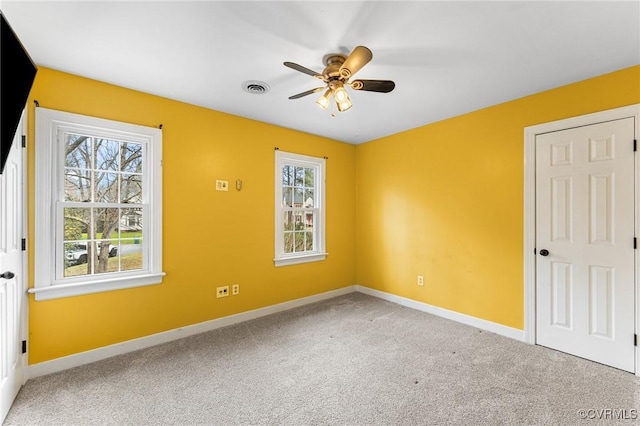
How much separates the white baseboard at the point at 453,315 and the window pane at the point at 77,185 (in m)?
3.77

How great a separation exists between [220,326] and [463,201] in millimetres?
3199

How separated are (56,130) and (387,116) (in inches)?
127

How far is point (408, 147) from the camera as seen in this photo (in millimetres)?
3877

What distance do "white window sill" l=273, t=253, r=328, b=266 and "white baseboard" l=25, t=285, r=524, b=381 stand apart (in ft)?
1.74

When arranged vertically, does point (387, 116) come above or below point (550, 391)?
above

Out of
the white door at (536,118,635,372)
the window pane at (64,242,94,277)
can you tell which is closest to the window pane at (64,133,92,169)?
the window pane at (64,242,94,277)

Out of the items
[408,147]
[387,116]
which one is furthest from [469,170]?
[387,116]

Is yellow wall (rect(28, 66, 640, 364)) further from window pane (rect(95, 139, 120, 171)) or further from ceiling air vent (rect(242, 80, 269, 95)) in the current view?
ceiling air vent (rect(242, 80, 269, 95))

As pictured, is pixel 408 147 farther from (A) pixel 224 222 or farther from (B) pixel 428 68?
(A) pixel 224 222

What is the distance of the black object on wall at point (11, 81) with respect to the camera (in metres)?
1.27

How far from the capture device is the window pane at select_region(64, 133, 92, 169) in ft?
7.88

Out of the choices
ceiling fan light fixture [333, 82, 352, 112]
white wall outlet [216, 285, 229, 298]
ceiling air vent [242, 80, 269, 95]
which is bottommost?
white wall outlet [216, 285, 229, 298]

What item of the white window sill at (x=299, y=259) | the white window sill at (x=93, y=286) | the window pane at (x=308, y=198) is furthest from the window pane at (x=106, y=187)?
the window pane at (x=308, y=198)

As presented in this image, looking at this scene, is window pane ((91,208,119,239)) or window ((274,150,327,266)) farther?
window ((274,150,327,266))
